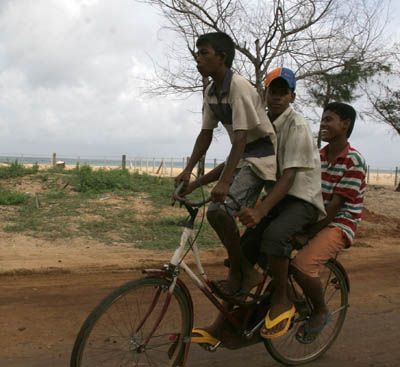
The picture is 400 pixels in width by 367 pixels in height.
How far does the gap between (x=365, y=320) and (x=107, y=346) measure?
279 centimetres

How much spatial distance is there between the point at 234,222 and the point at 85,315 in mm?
2161

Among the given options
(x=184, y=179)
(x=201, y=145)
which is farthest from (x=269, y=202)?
(x=201, y=145)

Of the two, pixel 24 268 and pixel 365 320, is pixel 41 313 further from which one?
pixel 365 320

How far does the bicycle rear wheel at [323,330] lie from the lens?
3.82m

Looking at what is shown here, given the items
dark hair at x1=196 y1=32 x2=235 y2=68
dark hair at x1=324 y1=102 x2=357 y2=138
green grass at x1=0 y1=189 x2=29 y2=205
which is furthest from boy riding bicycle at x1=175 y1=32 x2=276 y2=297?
green grass at x1=0 y1=189 x2=29 y2=205

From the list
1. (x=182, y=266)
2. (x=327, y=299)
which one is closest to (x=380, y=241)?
(x=327, y=299)

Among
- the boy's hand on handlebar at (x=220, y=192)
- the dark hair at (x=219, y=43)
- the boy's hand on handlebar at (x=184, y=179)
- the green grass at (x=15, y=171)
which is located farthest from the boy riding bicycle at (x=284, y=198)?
the green grass at (x=15, y=171)

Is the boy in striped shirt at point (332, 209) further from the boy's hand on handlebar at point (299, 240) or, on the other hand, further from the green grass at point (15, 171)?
the green grass at point (15, 171)

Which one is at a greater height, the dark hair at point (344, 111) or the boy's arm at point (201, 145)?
the dark hair at point (344, 111)

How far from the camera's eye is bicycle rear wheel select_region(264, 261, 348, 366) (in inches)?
150

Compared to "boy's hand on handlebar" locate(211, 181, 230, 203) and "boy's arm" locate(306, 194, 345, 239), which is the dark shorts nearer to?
"boy's arm" locate(306, 194, 345, 239)

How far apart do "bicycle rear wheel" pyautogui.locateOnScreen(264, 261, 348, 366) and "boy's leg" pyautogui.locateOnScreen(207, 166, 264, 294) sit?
0.50 metres

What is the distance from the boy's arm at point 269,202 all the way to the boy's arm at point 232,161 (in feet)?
0.60

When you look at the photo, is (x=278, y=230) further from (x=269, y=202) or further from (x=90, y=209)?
(x=90, y=209)
